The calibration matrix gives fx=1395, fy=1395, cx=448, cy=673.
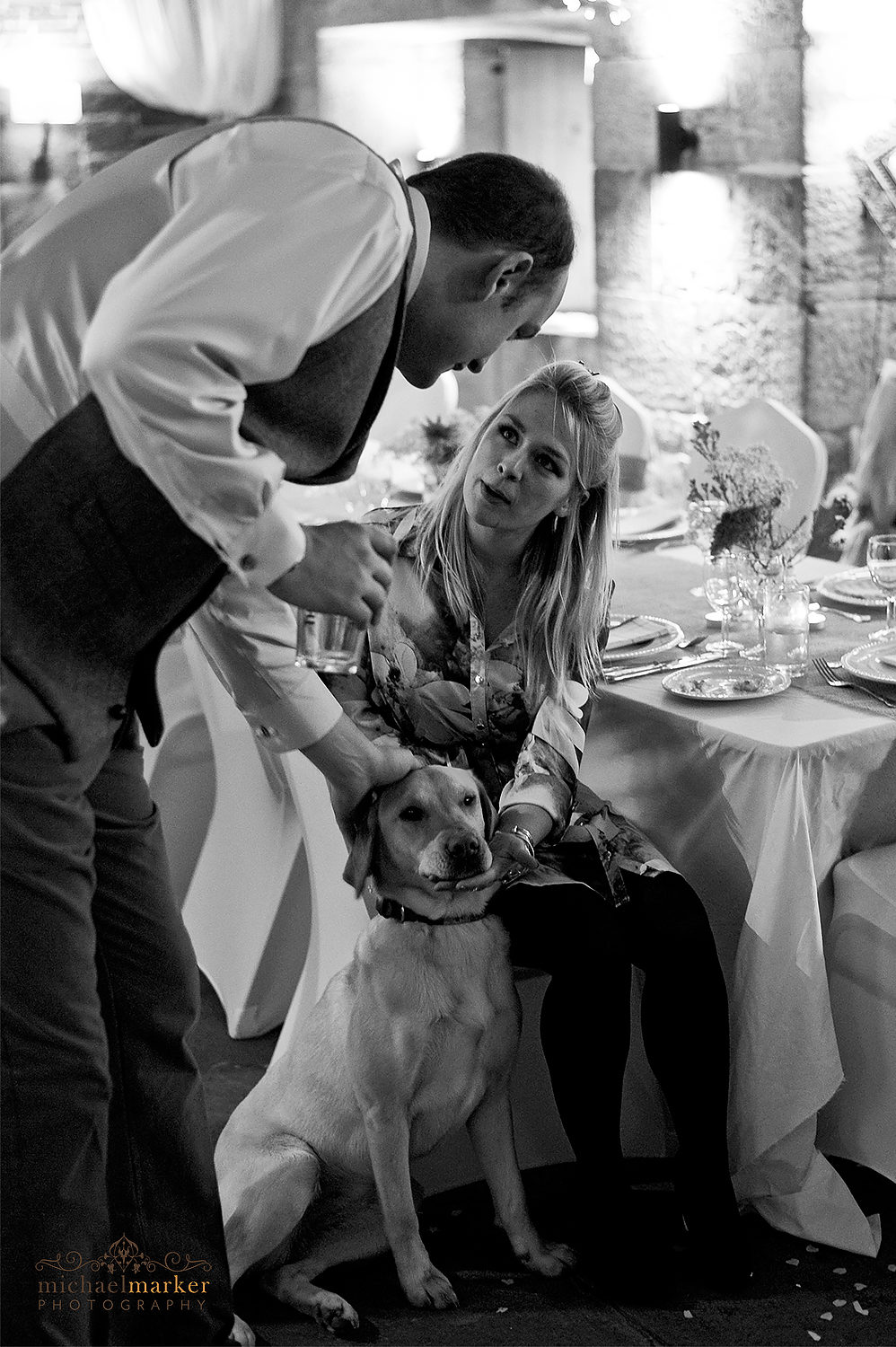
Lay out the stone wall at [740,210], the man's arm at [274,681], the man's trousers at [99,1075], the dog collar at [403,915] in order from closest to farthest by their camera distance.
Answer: the man's trousers at [99,1075], the man's arm at [274,681], the dog collar at [403,915], the stone wall at [740,210]

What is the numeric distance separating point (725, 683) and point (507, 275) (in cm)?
93

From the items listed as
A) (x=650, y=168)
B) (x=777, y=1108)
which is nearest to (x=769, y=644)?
(x=777, y=1108)

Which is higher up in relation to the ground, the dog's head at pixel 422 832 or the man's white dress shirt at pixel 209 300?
the man's white dress shirt at pixel 209 300

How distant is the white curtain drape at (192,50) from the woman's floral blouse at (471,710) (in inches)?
208

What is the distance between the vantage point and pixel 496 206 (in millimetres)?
1537

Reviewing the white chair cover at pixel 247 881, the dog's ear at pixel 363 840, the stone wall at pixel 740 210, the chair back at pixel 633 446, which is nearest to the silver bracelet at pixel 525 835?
the dog's ear at pixel 363 840

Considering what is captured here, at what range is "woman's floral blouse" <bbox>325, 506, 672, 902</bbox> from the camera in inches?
85.9

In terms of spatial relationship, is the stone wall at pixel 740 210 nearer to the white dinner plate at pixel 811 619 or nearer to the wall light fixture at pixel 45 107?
the wall light fixture at pixel 45 107

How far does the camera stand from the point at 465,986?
199 cm

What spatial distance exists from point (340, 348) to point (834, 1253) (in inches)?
60.3

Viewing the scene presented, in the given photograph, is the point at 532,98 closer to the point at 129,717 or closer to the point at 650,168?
the point at 650,168

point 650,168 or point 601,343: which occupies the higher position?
point 650,168

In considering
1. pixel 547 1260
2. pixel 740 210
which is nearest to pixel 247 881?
pixel 547 1260

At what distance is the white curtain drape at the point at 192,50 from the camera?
6547mm
